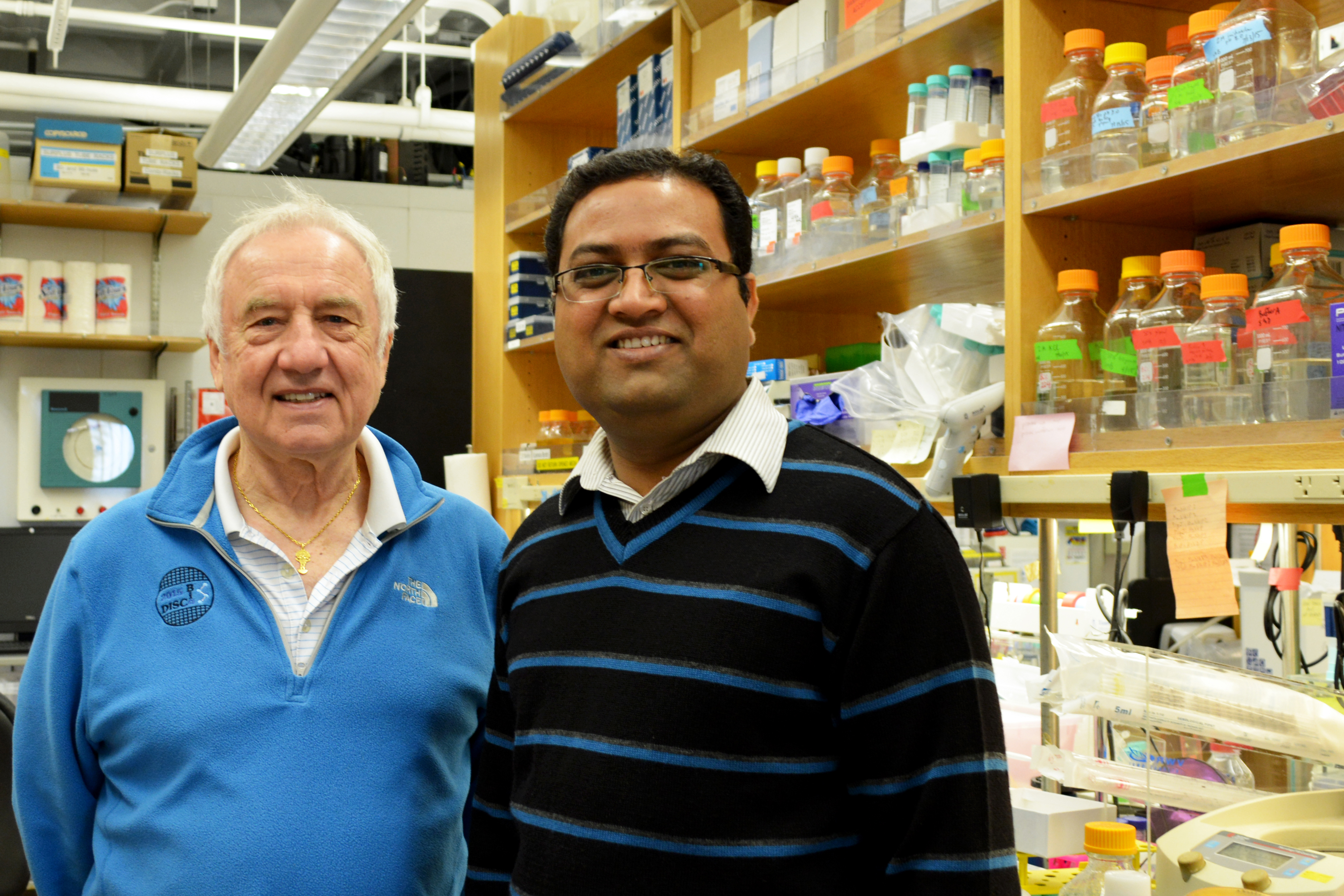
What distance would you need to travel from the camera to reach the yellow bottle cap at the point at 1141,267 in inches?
69.6

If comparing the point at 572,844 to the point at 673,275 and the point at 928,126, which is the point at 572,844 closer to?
the point at 673,275

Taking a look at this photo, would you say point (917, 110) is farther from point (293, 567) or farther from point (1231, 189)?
point (293, 567)

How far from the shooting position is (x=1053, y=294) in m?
1.89

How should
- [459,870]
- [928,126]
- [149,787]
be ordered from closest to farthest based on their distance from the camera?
[149,787] < [459,870] < [928,126]

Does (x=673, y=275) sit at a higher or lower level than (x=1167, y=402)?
higher

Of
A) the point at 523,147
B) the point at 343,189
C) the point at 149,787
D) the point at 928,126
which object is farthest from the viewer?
the point at 343,189

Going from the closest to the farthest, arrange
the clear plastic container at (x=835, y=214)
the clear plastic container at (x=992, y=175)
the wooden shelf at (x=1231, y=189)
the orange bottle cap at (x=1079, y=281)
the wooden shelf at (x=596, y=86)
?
the wooden shelf at (x=1231, y=189) < the orange bottle cap at (x=1079, y=281) < the clear plastic container at (x=992, y=175) < the clear plastic container at (x=835, y=214) < the wooden shelf at (x=596, y=86)

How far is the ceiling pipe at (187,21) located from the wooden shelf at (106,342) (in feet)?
4.53

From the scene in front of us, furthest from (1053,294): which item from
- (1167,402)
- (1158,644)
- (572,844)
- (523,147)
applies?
(523,147)

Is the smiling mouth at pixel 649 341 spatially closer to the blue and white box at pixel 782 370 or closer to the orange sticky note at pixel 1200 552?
the orange sticky note at pixel 1200 552

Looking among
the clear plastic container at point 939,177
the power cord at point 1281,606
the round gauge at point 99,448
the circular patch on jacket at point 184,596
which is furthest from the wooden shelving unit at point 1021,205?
the round gauge at point 99,448

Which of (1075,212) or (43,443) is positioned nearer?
(1075,212)

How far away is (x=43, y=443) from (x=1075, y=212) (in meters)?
4.81

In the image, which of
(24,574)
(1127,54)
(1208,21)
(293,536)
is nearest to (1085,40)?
(1127,54)
